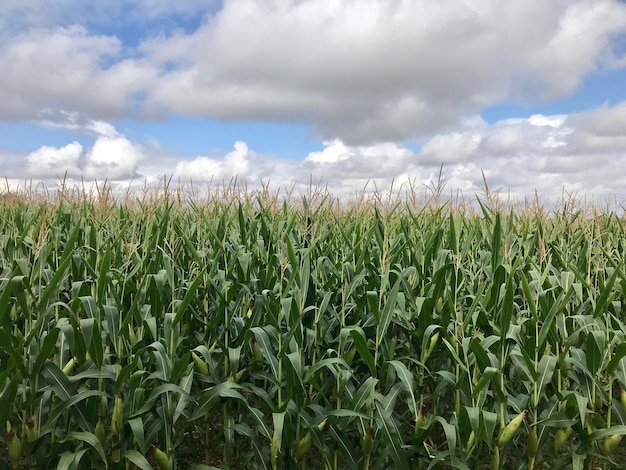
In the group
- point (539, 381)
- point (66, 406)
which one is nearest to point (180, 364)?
point (66, 406)

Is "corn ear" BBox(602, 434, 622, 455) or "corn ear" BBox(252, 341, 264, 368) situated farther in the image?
"corn ear" BBox(252, 341, 264, 368)

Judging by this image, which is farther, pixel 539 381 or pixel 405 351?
pixel 405 351

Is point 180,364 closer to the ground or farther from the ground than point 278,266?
closer to the ground

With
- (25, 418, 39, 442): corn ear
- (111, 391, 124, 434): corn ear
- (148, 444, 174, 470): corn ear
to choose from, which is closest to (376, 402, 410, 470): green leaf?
(148, 444, 174, 470): corn ear

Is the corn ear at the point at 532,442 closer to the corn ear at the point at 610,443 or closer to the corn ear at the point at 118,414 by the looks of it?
the corn ear at the point at 610,443

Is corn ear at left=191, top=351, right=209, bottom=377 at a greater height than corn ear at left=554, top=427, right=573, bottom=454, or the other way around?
corn ear at left=191, top=351, right=209, bottom=377

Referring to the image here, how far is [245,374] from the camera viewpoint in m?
3.42

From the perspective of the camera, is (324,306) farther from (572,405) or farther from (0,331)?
(0,331)

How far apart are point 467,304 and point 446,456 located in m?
Answer: 1.52

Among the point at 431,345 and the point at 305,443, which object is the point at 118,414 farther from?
the point at 431,345

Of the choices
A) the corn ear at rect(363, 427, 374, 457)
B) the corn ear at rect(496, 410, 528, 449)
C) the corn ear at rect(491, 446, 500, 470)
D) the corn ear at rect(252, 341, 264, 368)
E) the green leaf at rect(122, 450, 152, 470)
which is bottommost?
the corn ear at rect(491, 446, 500, 470)

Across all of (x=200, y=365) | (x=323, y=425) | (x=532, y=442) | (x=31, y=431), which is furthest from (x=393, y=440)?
(x=31, y=431)

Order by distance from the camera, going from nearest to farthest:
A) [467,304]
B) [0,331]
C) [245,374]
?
[0,331], [245,374], [467,304]

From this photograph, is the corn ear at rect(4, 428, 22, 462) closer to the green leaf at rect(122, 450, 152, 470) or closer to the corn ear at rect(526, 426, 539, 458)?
the green leaf at rect(122, 450, 152, 470)
